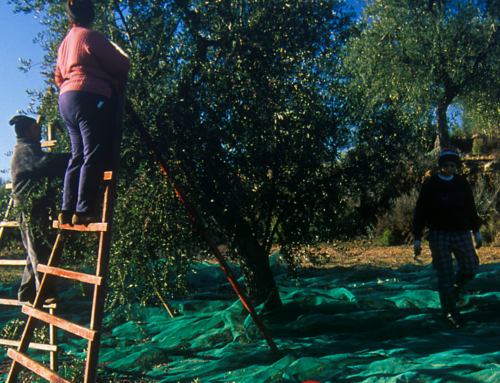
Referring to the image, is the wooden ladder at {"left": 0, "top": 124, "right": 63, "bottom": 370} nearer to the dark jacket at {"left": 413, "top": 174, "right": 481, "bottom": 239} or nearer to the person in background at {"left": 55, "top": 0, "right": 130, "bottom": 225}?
the person in background at {"left": 55, "top": 0, "right": 130, "bottom": 225}

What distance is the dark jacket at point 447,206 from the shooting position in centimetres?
505

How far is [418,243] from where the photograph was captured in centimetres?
518

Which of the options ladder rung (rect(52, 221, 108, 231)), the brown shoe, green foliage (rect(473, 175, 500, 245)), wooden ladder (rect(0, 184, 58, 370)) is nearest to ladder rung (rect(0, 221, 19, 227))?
wooden ladder (rect(0, 184, 58, 370))

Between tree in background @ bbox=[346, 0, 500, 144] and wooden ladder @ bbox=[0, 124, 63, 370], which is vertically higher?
tree in background @ bbox=[346, 0, 500, 144]

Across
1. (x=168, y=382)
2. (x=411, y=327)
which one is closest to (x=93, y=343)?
(x=168, y=382)

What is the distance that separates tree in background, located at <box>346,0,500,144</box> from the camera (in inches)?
481

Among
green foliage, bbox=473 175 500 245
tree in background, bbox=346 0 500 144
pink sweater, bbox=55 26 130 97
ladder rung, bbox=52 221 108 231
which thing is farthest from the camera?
green foliage, bbox=473 175 500 245

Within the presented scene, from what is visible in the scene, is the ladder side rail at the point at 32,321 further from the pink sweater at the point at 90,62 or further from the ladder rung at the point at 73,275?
the pink sweater at the point at 90,62

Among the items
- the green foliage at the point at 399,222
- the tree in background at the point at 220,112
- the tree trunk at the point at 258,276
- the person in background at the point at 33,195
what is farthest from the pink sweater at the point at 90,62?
the green foliage at the point at 399,222

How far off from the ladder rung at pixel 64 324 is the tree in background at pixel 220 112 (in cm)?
102

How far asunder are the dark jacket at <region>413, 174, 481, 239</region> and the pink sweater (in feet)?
13.6

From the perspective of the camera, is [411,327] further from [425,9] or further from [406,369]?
[425,9]

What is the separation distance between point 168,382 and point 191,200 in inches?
76.2

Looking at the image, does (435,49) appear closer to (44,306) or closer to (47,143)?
(47,143)
